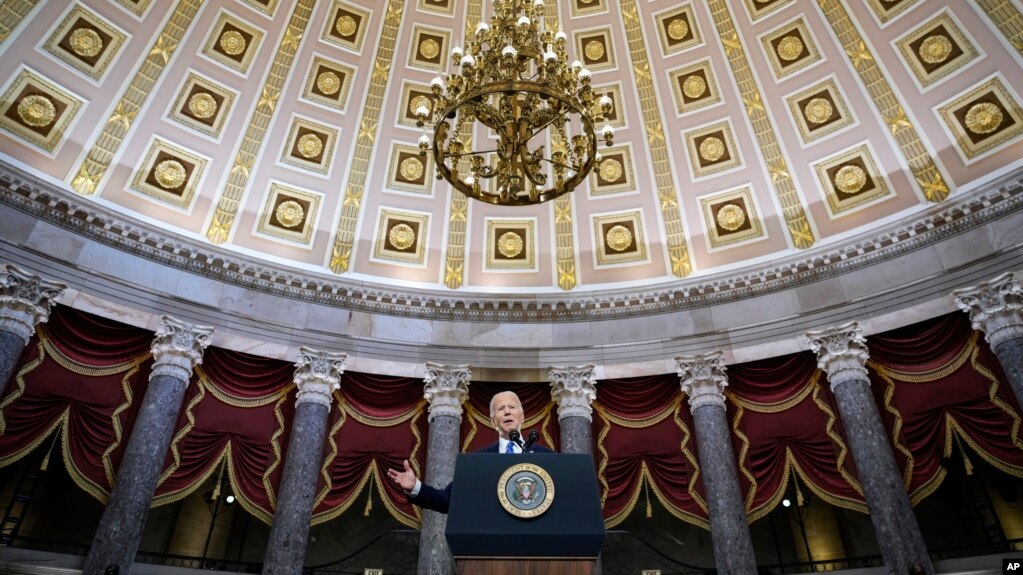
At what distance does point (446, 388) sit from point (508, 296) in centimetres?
247

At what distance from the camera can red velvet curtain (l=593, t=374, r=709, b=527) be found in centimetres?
1329

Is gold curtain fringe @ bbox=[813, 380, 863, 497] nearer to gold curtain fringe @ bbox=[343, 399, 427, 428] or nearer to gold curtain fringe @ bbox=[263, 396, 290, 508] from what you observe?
gold curtain fringe @ bbox=[343, 399, 427, 428]

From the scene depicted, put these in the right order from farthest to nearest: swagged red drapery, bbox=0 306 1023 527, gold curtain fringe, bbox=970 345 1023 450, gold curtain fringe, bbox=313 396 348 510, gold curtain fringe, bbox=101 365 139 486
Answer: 1. gold curtain fringe, bbox=313 396 348 510
2. gold curtain fringe, bbox=101 365 139 486
3. swagged red drapery, bbox=0 306 1023 527
4. gold curtain fringe, bbox=970 345 1023 450

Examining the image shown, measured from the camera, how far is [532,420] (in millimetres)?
14461

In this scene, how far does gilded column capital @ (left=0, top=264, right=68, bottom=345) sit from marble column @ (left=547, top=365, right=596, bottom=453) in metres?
9.26

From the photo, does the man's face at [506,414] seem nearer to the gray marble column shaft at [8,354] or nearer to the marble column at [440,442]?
the marble column at [440,442]

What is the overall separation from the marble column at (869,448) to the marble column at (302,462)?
9.36m

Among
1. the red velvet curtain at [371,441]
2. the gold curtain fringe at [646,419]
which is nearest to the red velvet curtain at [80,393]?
the red velvet curtain at [371,441]

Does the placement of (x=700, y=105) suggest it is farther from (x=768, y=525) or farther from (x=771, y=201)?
(x=768, y=525)

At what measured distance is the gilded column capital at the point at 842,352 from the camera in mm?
12688

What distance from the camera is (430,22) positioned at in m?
16.6

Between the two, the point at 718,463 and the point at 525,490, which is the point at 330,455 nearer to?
the point at 718,463

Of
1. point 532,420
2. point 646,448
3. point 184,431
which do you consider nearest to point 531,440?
point 646,448

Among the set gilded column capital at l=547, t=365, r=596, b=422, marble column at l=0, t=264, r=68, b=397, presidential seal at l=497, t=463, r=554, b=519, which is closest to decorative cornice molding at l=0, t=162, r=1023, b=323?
gilded column capital at l=547, t=365, r=596, b=422
